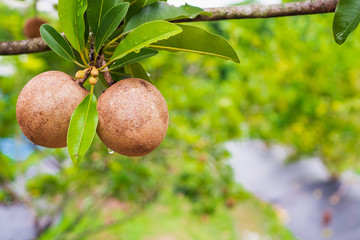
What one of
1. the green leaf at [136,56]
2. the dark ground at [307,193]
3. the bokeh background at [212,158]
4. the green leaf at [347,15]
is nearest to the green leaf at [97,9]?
the green leaf at [136,56]

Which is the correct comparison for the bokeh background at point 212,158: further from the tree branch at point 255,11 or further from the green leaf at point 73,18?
the green leaf at point 73,18

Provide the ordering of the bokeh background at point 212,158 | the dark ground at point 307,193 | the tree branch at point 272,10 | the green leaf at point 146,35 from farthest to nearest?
the dark ground at point 307,193, the bokeh background at point 212,158, the tree branch at point 272,10, the green leaf at point 146,35

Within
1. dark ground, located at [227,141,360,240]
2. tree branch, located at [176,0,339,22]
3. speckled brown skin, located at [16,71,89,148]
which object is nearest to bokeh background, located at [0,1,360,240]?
dark ground, located at [227,141,360,240]

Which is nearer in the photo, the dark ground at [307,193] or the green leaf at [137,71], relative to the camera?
the green leaf at [137,71]

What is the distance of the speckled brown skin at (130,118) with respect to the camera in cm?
66

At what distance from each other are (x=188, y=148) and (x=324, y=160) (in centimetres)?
468

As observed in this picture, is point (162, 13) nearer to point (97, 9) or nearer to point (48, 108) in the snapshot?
point (97, 9)

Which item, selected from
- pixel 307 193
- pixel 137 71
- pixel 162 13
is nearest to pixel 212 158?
pixel 137 71

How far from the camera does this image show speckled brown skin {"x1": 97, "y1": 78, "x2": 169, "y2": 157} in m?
0.66

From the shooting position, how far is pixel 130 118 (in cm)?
65

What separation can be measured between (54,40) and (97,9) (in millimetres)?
133

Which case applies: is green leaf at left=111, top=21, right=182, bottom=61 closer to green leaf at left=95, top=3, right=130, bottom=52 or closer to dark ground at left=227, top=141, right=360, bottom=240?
green leaf at left=95, top=3, right=130, bottom=52

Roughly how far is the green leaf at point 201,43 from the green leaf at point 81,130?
0.25 metres

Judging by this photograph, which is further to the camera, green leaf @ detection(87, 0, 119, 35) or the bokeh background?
the bokeh background
